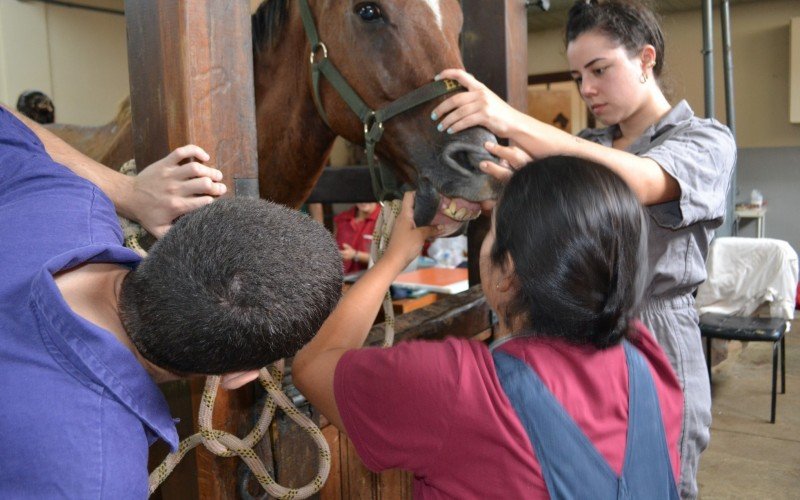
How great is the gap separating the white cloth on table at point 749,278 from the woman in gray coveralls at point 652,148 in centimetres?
309

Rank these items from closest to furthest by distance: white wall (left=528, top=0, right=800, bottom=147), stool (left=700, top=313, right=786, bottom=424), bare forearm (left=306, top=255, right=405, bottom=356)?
1. bare forearm (left=306, top=255, right=405, bottom=356)
2. stool (left=700, top=313, right=786, bottom=424)
3. white wall (left=528, top=0, right=800, bottom=147)

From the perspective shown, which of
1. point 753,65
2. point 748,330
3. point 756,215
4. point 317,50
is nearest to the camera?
point 317,50

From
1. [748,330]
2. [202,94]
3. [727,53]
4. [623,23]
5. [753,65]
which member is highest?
[753,65]

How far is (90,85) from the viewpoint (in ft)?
19.9

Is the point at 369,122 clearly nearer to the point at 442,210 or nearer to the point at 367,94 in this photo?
the point at 367,94

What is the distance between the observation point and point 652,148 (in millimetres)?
1220

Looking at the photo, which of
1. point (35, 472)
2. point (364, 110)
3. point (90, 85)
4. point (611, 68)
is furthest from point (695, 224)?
point (90, 85)

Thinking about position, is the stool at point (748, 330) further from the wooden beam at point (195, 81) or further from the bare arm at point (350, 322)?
the wooden beam at point (195, 81)

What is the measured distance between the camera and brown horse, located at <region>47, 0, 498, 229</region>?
1.24m

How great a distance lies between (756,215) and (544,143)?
7.07m

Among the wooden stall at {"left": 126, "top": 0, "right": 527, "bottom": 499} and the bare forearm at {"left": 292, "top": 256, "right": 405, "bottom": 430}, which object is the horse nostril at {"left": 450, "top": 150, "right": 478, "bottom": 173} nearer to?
the bare forearm at {"left": 292, "top": 256, "right": 405, "bottom": 430}

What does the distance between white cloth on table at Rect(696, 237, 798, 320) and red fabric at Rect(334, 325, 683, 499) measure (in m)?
3.72

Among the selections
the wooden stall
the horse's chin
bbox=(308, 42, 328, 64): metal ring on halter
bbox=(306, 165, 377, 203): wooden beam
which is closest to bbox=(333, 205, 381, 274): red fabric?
bbox=(306, 165, 377, 203): wooden beam

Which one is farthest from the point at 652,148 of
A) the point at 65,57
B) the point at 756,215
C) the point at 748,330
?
the point at 756,215
